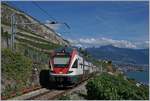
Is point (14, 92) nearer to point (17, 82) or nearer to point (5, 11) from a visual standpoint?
point (17, 82)

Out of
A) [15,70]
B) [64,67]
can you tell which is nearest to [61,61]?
[64,67]

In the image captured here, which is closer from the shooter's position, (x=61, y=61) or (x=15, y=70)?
(x=15, y=70)

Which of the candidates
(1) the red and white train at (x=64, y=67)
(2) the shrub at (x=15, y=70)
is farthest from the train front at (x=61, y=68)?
(2) the shrub at (x=15, y=70)

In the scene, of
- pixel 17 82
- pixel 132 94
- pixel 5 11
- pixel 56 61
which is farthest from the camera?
pixel 5 11

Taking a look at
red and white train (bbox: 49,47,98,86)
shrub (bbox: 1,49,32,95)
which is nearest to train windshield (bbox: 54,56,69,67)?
red and white train (bbox: 49,47,98,86)

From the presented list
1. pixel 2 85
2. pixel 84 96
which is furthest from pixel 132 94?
pixel 2 85

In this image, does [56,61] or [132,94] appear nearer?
[132,94]

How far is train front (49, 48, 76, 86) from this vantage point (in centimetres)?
2970

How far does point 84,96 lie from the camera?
24750 mm

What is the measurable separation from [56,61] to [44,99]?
7648 millimetres

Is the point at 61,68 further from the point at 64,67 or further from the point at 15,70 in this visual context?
the point at 15,70

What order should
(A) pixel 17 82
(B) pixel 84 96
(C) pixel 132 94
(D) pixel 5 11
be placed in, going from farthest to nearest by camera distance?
1. (D) pixel 5 11
2. (A) pixel 17 82
3. (B) pixel 84 96
4. (C) pixel 132 94

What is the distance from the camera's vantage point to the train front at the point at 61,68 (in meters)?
29.7

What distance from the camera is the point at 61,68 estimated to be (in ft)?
97.9
